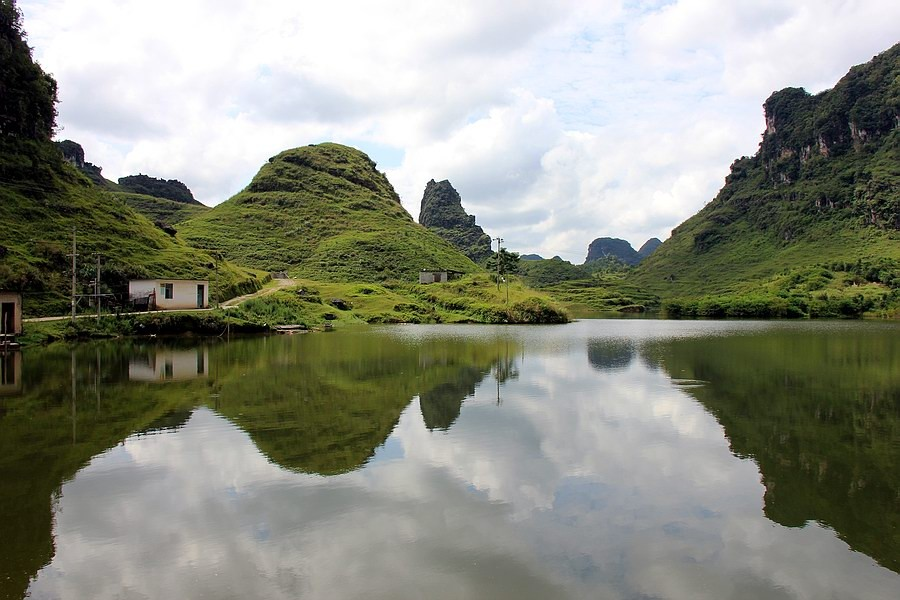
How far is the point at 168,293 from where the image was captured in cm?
5741

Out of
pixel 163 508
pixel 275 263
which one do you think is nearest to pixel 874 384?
pixel 163 508

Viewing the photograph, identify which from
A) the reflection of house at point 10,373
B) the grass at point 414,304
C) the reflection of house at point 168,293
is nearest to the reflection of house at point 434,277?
the grass at point 414,304

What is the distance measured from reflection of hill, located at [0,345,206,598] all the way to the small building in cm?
1081

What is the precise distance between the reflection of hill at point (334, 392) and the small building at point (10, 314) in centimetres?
1451

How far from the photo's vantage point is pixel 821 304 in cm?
11250

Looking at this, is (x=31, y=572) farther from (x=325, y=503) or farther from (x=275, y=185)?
(x=275, y=185)

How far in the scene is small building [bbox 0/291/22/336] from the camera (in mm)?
39781

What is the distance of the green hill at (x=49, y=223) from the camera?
50719mm

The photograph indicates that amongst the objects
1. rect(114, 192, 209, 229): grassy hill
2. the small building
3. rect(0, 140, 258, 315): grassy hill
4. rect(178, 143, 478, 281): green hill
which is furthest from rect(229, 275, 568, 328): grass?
rect(114, 192, 209, 229): grassy hill

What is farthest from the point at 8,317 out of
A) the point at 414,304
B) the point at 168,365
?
the point at 414,304

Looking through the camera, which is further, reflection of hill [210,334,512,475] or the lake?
reflection of hill [210,334,512,475]

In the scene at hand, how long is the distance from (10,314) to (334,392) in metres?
30.7

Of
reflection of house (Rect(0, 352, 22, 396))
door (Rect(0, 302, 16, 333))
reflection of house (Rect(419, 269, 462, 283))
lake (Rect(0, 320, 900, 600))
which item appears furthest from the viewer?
reflection of house (Rect(419, 269, 462, 283))

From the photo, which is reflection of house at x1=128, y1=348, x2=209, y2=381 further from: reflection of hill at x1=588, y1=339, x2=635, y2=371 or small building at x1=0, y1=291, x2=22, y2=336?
reflection of hill at x1=588, y1=339, x2=635, y2=371
